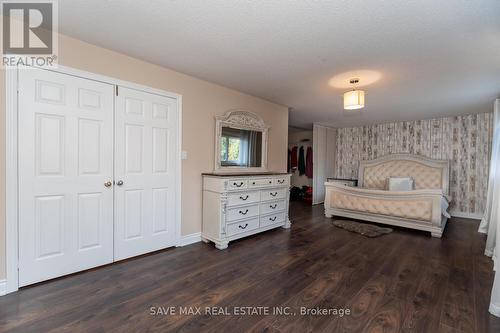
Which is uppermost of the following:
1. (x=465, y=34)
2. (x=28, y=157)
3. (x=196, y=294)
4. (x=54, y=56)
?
(x=465, y=34)

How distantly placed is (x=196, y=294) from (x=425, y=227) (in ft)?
12.4

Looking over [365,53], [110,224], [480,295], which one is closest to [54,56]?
[110,224]

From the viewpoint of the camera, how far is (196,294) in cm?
196

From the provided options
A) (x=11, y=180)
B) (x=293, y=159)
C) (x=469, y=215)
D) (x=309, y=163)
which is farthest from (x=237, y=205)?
(x=469, y=215)

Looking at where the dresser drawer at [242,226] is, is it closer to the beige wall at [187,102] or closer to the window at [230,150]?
the beige wall at [187,102]

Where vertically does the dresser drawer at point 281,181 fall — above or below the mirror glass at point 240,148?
below

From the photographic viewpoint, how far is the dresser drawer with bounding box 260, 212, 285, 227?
140 inches

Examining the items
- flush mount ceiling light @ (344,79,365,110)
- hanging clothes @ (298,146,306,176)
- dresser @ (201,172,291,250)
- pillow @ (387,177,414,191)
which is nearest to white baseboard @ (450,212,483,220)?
pillow @ (387,177,414,191)

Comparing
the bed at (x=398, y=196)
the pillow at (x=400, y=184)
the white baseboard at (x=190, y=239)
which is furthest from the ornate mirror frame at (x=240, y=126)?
the pillow at (x=400, y=184)

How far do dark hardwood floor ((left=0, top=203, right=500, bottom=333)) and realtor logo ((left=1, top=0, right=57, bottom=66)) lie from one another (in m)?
2.07

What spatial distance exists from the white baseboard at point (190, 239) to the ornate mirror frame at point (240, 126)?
38.9 inches

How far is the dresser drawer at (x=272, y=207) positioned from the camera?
3537 mm

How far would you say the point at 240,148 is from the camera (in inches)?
149

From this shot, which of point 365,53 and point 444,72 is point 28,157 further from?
point 444,72
